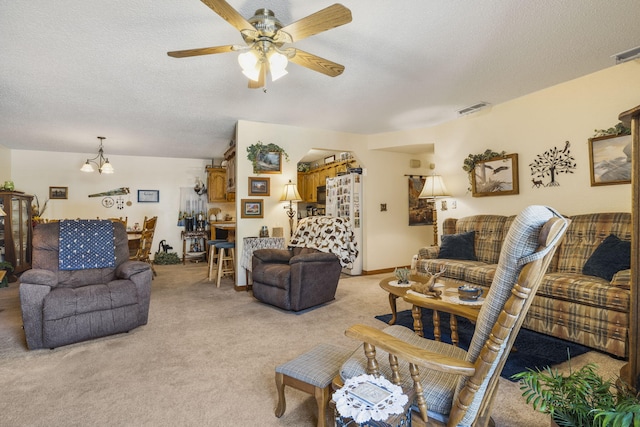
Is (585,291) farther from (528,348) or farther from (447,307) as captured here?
(447,307)

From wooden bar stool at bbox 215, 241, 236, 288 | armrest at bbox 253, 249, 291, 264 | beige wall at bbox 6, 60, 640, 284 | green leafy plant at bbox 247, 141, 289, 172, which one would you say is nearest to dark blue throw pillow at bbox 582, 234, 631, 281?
beige wall at bbox 6, 60, 640, 284

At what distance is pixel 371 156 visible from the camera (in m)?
5.60

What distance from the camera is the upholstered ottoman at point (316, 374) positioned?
146cm

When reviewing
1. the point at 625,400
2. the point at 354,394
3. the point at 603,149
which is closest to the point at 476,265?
the point at 603,149

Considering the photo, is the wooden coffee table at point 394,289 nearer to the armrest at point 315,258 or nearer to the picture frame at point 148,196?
the armrest at point 315,258

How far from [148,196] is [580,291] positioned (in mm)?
7716

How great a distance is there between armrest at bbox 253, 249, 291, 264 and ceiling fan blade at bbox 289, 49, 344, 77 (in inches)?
94.5

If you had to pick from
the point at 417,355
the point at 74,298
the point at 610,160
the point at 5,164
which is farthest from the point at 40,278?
the point at 610,160

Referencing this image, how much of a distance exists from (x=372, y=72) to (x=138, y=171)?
6.20 m

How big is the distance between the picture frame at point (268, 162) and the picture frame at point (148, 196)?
3842mm

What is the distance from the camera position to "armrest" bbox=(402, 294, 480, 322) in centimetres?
183

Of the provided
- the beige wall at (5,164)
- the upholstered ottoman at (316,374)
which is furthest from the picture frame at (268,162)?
the beige wall at (5,164)

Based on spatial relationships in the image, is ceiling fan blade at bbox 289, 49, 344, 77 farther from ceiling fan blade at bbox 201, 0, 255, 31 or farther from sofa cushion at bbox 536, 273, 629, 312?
sofa cushion at bbox 536, 273, 629, 312

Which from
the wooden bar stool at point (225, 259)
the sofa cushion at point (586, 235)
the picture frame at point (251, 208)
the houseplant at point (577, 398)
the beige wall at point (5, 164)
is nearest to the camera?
the houseplant at point (577, 398)
